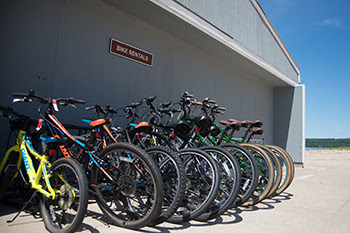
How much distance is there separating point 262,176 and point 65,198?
8.50 ft

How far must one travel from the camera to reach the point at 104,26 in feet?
14.5

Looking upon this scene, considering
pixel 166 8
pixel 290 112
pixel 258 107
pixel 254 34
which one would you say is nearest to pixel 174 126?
pixel 166 8

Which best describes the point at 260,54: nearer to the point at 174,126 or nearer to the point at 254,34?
the point at 254,34

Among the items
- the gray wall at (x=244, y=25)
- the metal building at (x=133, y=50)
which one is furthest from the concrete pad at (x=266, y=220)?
the gray wall at (x=244, y=25)

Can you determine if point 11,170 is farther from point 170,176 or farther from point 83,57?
point 83,57

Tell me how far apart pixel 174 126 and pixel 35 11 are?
7.86ft

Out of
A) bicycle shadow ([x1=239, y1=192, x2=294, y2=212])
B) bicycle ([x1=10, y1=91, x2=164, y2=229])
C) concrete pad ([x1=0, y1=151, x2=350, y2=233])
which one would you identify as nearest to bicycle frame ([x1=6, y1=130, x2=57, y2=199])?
bicycle ([x1=10, y1=91, x2=164, y2=229])

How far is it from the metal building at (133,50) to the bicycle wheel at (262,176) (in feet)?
7.86

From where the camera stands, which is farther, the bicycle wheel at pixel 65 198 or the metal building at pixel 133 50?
the metal building at pixel 133 50

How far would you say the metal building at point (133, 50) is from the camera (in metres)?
3.52

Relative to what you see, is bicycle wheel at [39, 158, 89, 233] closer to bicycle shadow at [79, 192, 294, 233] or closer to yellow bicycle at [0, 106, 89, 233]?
yellow bicycle at [0, 106, 89, 233]

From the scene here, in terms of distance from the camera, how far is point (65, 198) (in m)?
2.10

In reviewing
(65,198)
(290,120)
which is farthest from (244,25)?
(65,198)

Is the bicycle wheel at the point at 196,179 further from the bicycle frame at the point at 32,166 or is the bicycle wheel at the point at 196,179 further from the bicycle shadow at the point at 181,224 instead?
the bicycle frame at the point at 32,166
